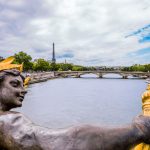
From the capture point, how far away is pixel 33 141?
1.05 meters

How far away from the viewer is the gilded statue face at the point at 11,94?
124 cm

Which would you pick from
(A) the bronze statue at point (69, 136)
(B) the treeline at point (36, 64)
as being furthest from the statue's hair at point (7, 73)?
(B) the treeline at point (36, 64)

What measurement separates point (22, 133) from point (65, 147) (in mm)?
157

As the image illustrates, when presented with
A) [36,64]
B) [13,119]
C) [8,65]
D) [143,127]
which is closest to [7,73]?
[8,65]

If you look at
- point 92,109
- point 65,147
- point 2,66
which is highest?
point 2,66

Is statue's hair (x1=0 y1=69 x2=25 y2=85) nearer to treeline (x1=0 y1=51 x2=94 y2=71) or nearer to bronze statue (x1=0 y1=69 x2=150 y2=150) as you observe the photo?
bronze statue (x1=0 y1=69 x2=150 y2=150)

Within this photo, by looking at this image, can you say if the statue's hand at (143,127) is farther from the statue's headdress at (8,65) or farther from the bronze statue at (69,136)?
the statue's headdress at (8,65)

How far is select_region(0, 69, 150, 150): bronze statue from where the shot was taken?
38.7 inches

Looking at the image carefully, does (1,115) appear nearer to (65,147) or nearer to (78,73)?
(65,147)

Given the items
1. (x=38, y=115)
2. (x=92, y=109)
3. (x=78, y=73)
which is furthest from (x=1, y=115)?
(x=78, y=73)

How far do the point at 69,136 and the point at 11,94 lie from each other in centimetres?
34

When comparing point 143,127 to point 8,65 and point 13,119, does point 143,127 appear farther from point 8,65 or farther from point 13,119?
point 8,65

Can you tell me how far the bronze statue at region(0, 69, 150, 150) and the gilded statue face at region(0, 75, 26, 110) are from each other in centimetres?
10

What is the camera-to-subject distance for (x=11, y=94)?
4.07 feet
